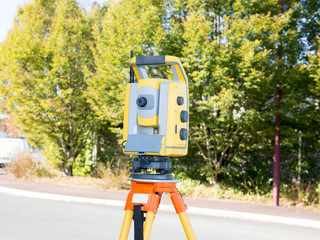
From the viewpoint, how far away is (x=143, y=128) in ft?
12.8

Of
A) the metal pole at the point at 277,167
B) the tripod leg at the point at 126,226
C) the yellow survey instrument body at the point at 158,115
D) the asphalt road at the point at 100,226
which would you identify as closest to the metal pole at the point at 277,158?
the metal pole at the point at 277,167

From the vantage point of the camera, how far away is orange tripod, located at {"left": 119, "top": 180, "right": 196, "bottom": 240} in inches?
144

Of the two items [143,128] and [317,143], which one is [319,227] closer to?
[317,143]

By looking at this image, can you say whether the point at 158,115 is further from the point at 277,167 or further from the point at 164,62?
the point at 277,167

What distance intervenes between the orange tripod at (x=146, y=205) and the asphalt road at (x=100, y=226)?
3.21 meters

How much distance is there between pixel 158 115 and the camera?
376cm

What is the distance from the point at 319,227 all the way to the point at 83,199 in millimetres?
5910

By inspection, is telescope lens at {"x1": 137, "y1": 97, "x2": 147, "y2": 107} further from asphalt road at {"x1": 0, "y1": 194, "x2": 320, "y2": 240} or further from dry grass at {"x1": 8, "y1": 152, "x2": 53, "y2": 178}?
dry grass at {"x1": 8, "y1": 152, "x2": 53, "y2": 178}

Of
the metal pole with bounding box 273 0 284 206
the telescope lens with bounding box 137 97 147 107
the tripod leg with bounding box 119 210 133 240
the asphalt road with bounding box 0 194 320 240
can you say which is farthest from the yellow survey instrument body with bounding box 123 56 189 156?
the metal pole with bounding box 273 0 284 206

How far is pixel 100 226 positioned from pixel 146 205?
4373 millimetres

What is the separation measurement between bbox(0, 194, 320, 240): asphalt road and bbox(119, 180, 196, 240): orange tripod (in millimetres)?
3208

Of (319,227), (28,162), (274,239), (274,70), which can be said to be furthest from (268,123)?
(28,162)

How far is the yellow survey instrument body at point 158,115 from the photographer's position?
3686 millimetres

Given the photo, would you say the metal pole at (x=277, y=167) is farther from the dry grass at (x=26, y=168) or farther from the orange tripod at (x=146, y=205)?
the dry grass at (x=26, y=168)
